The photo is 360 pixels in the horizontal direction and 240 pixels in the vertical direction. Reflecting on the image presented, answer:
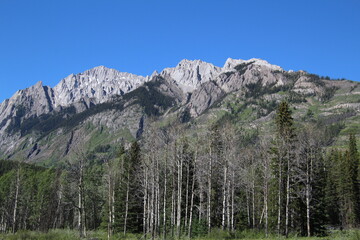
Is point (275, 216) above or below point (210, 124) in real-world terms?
below

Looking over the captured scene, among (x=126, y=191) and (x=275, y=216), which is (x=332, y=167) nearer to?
(x=275, y=216)

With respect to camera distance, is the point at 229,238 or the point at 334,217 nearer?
the point at 229,238

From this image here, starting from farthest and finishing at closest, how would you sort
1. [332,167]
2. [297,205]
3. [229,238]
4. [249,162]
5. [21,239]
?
1. [332,167]
2. [249,162]
3. [297,205]
4. [229,238]
5. [21,239]

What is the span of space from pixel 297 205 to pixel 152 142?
66.6 feet

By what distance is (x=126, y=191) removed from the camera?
48812 mm

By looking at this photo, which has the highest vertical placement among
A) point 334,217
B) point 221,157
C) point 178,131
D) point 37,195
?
point 178,131

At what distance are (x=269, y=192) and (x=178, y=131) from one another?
18.7 meters

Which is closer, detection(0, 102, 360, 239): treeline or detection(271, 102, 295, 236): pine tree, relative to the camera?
detection(271, 102, 295, 236): pine tree

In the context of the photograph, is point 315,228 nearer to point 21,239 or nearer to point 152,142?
point 152,142

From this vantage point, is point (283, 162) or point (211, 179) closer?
point (283, 162)

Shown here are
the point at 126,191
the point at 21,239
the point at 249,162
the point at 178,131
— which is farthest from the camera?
the point at 249,162

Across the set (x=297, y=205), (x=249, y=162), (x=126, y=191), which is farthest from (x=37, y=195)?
(x=297, y=205)

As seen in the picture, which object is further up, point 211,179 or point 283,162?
point 283,162

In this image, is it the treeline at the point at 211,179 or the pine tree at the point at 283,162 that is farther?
the treeline at the point at 211,179
